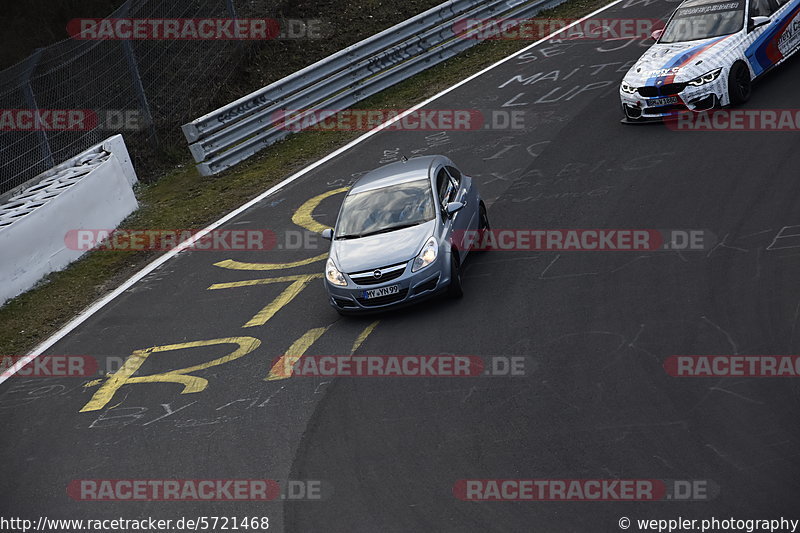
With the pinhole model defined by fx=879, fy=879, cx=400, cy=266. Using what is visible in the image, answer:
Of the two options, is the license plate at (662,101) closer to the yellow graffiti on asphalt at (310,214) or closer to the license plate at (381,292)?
the yellow graffiti on asphalt at (310,214)

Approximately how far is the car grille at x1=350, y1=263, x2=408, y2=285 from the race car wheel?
7494 mm

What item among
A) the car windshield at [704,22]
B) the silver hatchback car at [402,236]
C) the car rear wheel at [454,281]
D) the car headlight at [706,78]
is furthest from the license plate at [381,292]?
the car windshield at [704,22]

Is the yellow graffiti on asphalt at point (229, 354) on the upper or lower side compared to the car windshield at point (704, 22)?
lower

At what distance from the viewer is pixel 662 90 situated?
14844mm

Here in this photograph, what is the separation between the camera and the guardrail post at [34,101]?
16.8 metres

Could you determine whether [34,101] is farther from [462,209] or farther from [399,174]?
[462,209]

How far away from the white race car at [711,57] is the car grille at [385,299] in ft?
22.4

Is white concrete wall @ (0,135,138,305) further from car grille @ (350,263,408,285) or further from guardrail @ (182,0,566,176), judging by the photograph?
car grille @ (350,263,408,285)

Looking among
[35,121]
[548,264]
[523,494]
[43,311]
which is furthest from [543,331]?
[35,121]

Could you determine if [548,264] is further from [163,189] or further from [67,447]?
[163,189]

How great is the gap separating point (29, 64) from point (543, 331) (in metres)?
12.3

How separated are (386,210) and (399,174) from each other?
33.5 inches

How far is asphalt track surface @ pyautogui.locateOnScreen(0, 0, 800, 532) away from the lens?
7.27 m

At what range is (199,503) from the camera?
796cm
